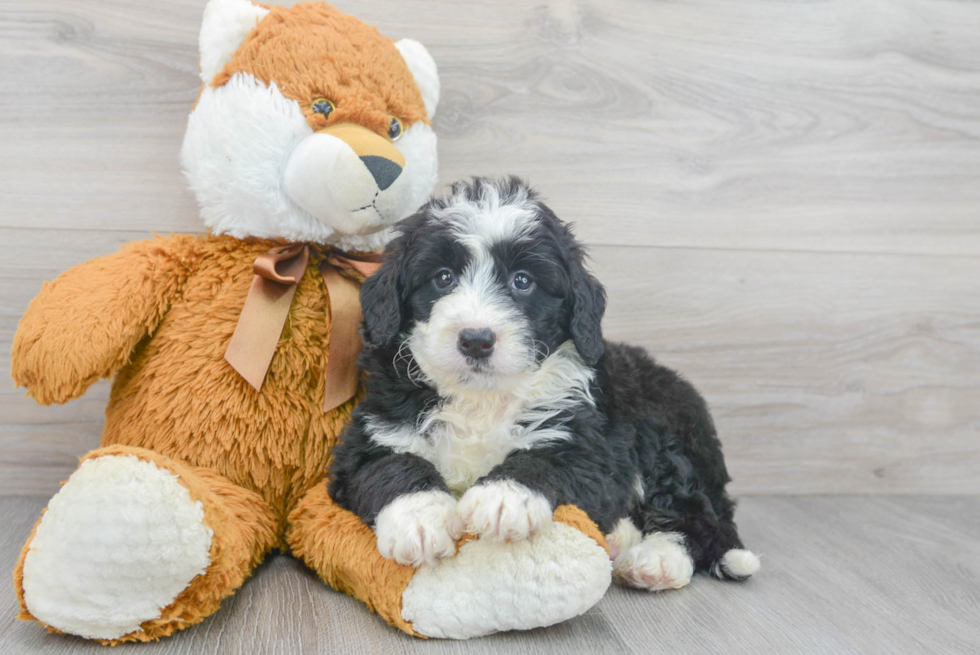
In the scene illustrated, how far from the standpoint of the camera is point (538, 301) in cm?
144

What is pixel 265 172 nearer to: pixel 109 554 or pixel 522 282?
pixel 522 282

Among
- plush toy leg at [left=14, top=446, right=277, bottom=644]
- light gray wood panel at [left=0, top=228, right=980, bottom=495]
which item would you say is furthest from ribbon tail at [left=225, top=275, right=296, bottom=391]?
light gray wood panel at [left=0, top=228, right=980, bottom=495]

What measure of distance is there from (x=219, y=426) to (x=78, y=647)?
473 mm

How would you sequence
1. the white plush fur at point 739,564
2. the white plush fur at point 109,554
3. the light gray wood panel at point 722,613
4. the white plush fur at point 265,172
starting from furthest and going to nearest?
the white plush fur at point 739,564 → the white plush fur at point 265,172 → the light gray wood panel at point 722,613 → the white plush fur at point 109,554

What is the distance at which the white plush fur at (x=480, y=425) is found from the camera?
1.47 m

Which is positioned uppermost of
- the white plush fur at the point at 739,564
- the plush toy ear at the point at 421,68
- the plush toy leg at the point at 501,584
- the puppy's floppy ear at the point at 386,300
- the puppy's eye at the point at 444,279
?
the plush toy ear at the point at 421,68

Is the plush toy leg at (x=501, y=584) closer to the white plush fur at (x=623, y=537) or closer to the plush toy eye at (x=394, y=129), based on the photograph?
the white plush fur at (x=623, y=537)

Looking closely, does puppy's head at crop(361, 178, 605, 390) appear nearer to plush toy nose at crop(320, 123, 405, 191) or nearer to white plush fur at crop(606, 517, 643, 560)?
plush toy nose at crop(320, 123, 405, 191)

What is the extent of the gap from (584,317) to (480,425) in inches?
11.7

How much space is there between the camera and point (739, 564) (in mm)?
1653

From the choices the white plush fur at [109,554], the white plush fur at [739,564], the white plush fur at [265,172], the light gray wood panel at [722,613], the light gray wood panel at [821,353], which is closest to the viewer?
the white plush fur at [109,554]

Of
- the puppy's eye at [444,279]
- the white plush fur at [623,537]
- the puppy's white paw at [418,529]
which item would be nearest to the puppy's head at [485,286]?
the puppy's eye at [444,279]

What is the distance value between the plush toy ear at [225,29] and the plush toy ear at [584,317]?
889 mm

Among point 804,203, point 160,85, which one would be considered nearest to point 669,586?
point 804,203
